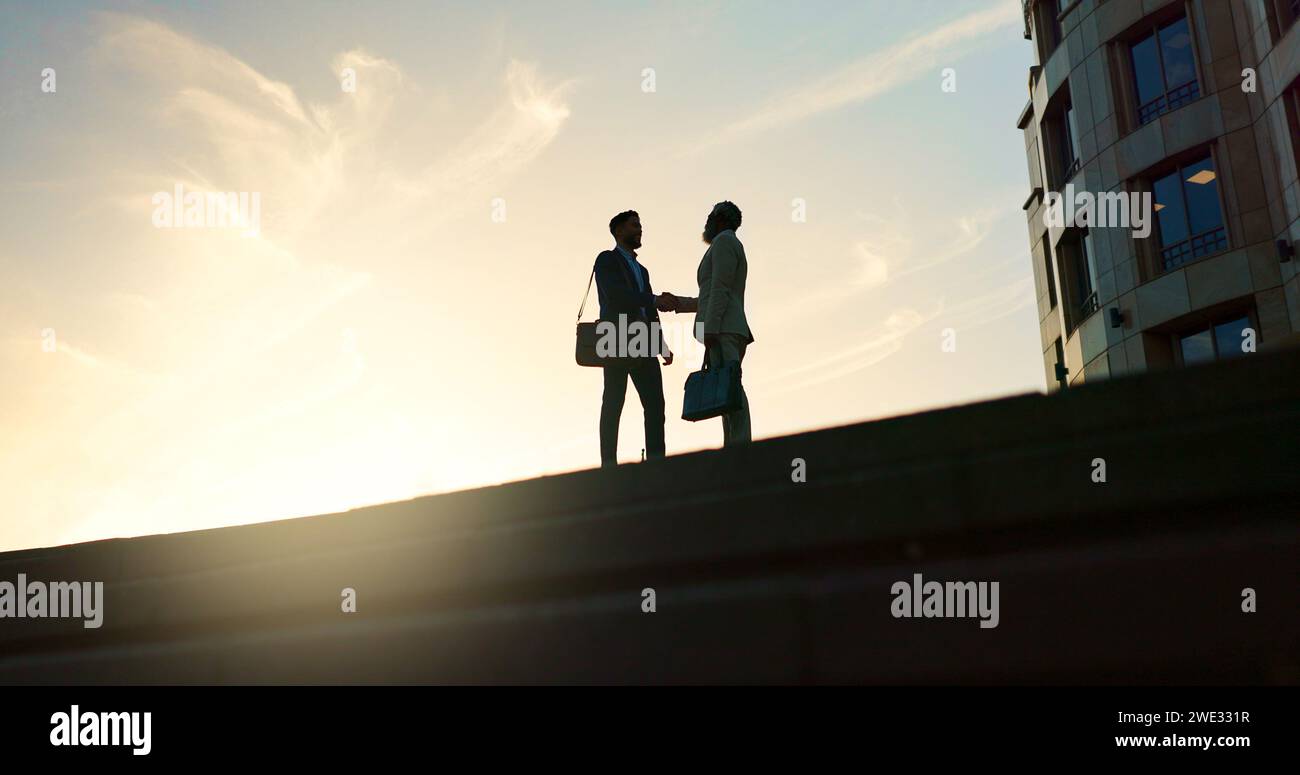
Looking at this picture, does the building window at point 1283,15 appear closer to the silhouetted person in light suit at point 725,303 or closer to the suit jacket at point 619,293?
Result: the silhouetted person in light suit at point 725,303

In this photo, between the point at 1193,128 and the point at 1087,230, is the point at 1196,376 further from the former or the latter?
the point at 1087,230

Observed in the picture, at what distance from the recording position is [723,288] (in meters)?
6.91

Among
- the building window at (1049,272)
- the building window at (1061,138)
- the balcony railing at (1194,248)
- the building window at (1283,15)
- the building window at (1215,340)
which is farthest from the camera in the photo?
the building window at (1049,272)

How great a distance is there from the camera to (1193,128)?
20266 millimetres

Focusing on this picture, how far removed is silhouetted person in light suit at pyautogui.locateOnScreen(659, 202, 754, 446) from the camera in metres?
6.82

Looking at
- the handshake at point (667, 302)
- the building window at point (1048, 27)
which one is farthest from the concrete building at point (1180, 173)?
the handshake at point (667, 302)

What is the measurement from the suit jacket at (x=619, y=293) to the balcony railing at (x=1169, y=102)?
59.3 ft

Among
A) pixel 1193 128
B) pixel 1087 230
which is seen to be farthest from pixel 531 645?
pixel 1087 230

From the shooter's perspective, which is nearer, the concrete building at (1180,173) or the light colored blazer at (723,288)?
the light colored blazer at (723,288)

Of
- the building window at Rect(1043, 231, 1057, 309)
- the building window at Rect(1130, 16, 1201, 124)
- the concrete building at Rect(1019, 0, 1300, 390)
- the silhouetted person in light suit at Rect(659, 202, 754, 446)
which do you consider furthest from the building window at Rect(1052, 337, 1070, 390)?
the silhouetted person in light suit at Rect(659, 202, 754, 446)

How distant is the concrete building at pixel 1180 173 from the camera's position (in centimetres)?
1875

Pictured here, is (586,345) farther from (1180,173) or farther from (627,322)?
(1180,173)
